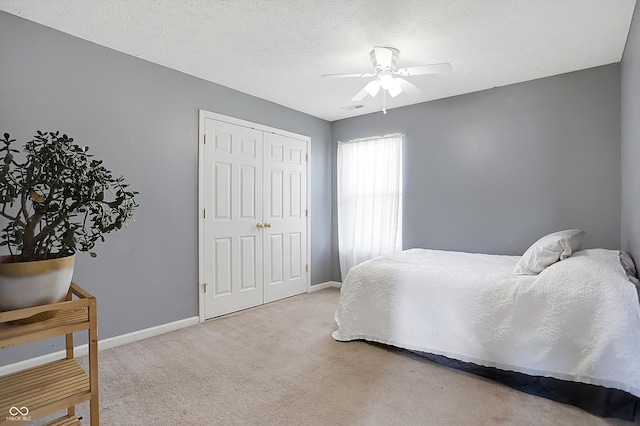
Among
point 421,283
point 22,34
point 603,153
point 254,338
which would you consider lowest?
point 254,338

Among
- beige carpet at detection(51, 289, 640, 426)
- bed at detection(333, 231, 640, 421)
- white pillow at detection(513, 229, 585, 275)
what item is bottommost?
beige carpet at detection(51, 289, 640, 426)

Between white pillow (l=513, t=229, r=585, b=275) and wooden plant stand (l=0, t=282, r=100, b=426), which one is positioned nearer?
wooden plant stand (l=0, t=282, r=100, b=426)

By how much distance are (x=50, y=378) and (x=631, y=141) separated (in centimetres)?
373

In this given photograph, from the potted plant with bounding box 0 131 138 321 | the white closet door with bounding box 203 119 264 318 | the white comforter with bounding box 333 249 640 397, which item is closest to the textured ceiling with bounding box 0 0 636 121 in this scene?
the white closet door with bounding box 203 119 264 318

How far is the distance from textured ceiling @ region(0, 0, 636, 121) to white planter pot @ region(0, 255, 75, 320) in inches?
70.3

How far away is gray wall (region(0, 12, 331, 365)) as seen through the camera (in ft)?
7.61

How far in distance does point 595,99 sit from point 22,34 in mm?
4722

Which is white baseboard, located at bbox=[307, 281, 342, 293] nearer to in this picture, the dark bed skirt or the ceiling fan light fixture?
the dark bed skirt

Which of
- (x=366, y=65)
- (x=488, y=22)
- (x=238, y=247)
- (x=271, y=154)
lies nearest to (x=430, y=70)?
(x=488, y=22)

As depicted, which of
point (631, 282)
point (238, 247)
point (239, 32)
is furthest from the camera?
point (238, 247)

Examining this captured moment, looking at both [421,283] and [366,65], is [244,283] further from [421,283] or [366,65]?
[366,65]

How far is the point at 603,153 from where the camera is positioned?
3.00m

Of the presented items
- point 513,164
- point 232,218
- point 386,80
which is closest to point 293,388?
point 232,218

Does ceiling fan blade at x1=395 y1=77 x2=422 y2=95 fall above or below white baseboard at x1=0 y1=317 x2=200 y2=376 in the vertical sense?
above
